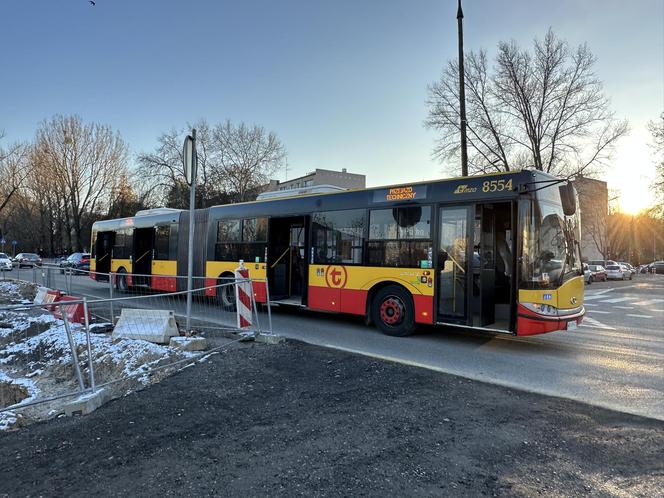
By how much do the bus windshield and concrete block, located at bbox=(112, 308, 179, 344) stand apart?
6.12 metres

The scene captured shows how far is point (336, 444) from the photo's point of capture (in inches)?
147

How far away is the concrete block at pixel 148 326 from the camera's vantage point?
7.30 metres

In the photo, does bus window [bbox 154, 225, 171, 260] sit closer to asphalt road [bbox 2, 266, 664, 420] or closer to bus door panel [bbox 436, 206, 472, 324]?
asphalt road [bbox 2, 266, 664, 420]

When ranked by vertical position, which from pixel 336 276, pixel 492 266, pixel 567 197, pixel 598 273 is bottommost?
pixel 598 273

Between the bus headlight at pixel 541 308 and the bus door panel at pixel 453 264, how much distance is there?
109cm

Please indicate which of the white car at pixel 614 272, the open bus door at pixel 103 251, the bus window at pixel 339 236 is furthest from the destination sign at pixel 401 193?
the white car at pixel 614 272

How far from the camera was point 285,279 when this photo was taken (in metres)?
12.2

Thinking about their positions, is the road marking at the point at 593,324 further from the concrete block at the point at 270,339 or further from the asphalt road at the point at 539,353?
the concrete block at the point at 270,339

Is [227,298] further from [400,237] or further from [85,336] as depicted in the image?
[400,237]

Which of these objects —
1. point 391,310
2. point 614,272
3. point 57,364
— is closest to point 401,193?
point 391,310

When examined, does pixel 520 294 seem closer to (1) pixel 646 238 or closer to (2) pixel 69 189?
(2) pixel 69 189

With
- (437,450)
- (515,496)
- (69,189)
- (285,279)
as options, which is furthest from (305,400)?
(69,189)

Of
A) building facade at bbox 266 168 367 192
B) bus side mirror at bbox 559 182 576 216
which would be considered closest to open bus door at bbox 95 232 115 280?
bus side mirror at bbox 559 182 576 216

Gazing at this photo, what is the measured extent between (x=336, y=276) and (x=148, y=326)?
4287 mm
